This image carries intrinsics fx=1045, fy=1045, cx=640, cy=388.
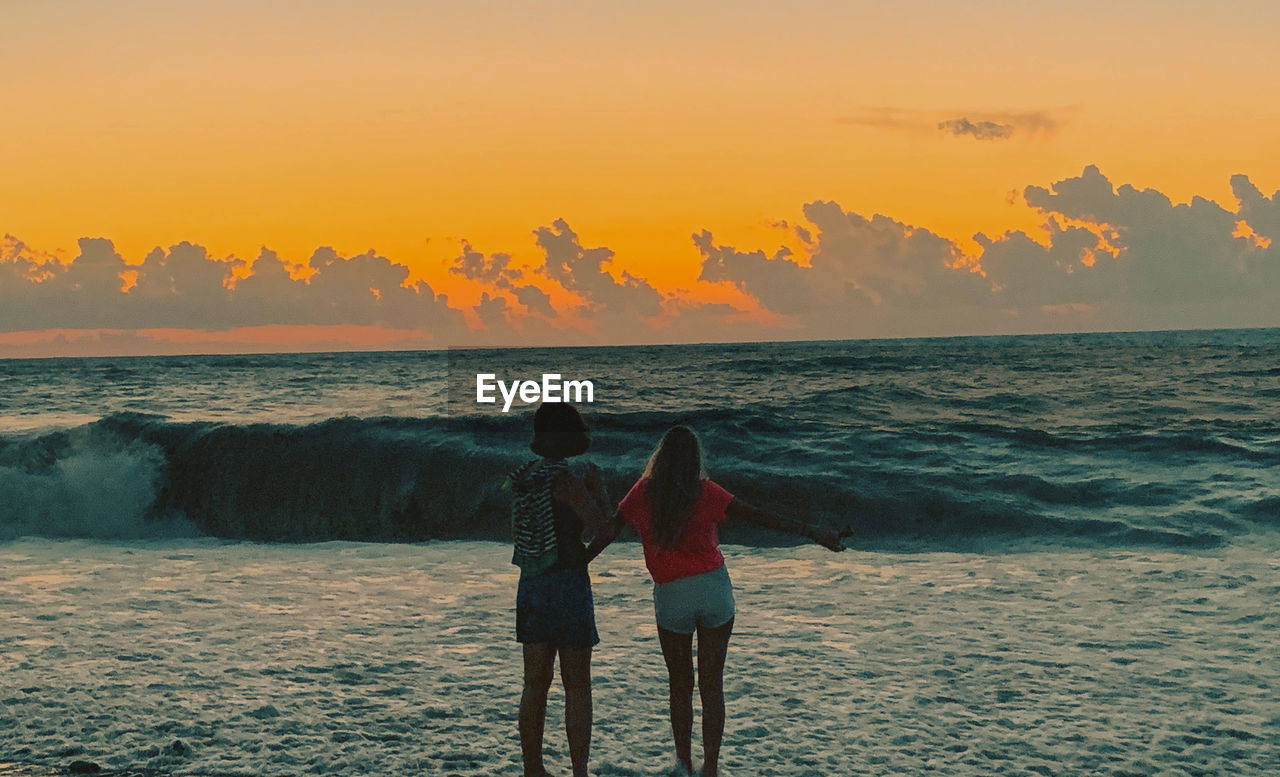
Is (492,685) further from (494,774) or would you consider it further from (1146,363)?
(1146,363)

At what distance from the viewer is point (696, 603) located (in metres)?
4.70

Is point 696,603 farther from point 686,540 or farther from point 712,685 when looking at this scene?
point 712,685

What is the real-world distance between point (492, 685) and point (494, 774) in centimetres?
152

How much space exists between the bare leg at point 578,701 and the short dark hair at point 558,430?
90cm

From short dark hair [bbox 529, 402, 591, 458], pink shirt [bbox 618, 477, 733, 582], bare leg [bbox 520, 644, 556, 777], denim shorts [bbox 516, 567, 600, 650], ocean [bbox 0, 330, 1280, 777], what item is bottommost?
ocean [bbox 0, 330, 1280, 777]

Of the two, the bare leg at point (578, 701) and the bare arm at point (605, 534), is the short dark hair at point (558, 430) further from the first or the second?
the bare leg at point (578, 701)

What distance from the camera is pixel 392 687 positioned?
6578mm

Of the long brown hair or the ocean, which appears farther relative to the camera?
the ocean

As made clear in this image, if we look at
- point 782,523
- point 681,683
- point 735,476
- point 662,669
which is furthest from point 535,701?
point 735,476

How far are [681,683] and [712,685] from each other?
0.47ft

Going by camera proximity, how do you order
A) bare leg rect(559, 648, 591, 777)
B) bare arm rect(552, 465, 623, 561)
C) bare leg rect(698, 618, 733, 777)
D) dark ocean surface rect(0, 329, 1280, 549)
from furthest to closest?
dark ocean surface rect(0, 329, 1280, 549), bare leg rect(698, 618, 733, 777), bare leg rect(559, 648, 591, 777), bare arm rect(552, 465, 623, 561)

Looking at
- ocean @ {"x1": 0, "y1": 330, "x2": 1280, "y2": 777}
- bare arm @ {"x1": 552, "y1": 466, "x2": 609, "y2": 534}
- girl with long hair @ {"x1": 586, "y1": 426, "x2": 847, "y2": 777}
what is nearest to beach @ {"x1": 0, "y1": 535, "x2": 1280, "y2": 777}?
ocean @ {"x1": 0, "y1": 330, "x2": 1280, "y2": 777}

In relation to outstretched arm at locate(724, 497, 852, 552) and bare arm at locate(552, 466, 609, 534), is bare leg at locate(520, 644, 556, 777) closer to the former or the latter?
bare arm at locate(552, 466, 609, 534)

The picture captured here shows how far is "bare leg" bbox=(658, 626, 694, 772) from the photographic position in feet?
15.6
